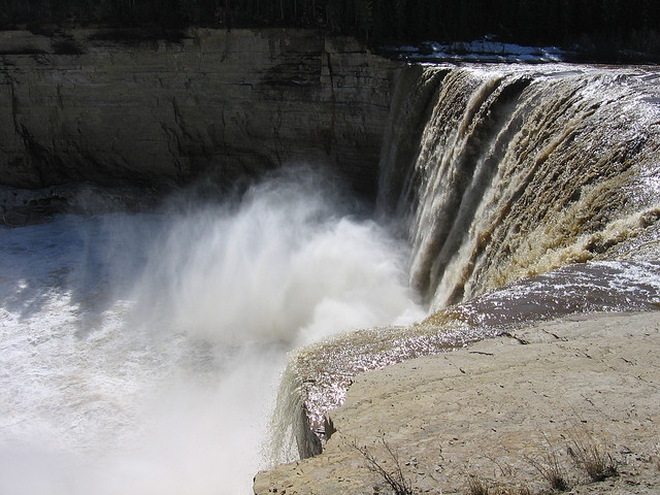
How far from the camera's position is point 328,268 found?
39.5ft

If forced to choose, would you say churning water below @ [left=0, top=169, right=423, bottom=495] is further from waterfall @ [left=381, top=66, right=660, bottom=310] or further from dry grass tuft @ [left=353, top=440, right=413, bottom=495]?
dry grass tuft @ [left=353, top=440, right=413, bottom=495]

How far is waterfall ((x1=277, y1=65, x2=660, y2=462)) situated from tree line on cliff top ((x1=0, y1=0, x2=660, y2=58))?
576 centimetres

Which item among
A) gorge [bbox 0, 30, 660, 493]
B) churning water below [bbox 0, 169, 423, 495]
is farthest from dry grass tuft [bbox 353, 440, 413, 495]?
churning water below [bbox 0, 169, 423, 495]

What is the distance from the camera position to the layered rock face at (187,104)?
16.5 meters

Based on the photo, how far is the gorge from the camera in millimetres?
5543

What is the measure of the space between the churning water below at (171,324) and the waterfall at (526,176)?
1502mm

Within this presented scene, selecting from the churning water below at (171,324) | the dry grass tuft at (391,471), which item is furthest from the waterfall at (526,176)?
the dry grass tuft at (391,471)

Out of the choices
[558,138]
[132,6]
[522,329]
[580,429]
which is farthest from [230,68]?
[580,429]

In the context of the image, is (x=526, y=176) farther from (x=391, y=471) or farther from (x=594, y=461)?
(x=391, y=471)

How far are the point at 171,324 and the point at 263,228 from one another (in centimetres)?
429

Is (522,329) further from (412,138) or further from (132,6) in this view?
(132,6)

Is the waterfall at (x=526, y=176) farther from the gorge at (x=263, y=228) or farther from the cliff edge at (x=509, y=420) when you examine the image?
the cliff edge at (x=509, y=420)

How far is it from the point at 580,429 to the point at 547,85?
682 cm

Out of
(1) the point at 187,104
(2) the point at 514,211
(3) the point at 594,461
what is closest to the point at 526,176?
(2) the point at 514,211
